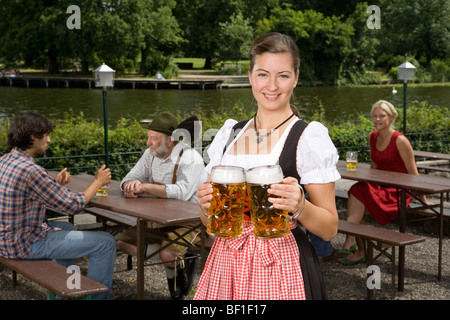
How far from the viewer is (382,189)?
5.36m

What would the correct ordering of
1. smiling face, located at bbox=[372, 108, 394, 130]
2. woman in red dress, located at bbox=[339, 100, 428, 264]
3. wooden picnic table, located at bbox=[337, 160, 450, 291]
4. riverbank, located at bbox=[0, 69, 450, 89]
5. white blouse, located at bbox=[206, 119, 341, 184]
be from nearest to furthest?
1. white blouse, located at bbox=[206, 119, 341, 184]
2. wooden picnic table, located at bbox=[337, 160, 450, 291]
3. woman in red dress, located at bbox=[339, 100, 428, 264]
4. smiling face, located at bbox=[372, 108, 394, 130]
5. riverbank, located at bbox=[0, 69, 450, 89]

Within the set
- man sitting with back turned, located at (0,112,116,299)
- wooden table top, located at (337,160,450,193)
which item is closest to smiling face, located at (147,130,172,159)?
man sitting with back turned, located at (0,112,116,299)

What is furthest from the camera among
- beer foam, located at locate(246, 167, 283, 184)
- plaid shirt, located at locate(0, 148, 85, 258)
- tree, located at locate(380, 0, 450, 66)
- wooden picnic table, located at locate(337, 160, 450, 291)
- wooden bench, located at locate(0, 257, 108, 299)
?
tree, located at locate(380, 0, 450, 66)

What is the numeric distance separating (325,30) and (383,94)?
956 centimetres

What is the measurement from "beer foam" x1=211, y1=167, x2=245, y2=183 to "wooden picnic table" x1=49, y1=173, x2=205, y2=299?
1.97 metres

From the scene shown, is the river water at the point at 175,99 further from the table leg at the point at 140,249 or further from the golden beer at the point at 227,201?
the golden beer at the point at 227,201

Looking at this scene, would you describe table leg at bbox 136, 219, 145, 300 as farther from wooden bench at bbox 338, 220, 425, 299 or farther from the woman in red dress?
the woman in red dress

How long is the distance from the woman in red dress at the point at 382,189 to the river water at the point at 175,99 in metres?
23.3

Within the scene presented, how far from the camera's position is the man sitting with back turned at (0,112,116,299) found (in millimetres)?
3471

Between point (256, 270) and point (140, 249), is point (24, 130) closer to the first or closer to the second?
point (140, 249)
